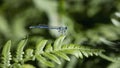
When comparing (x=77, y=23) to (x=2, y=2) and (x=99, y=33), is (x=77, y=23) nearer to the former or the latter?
(x=99, y=33)

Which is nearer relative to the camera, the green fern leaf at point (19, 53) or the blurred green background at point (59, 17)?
the green fern leaf at point (19, 53)

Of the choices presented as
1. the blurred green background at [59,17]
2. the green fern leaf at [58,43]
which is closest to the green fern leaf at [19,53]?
the green fern leaf at [58,43]

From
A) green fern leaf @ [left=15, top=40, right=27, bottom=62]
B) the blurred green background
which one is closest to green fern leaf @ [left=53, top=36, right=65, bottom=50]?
green fern leaf @ [left=15, top=40, right=27, bottom=62]

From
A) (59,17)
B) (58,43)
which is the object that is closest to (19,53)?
(58,43)

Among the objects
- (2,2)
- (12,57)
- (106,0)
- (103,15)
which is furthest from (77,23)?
(12,57)

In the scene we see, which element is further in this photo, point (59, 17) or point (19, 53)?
point (59, 17)

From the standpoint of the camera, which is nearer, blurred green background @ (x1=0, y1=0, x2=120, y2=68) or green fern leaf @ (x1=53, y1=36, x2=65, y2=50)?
green fern leaf @ (x1=53, y1=36, x2=65, y2=50)

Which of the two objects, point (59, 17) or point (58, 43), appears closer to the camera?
point (58, 43)

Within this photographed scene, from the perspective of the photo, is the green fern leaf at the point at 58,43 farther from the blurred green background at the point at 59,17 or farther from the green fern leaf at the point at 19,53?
the blurred green background at the point at 59,17

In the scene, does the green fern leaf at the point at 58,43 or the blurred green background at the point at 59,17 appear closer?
the green fern leaf at the point at 58,43

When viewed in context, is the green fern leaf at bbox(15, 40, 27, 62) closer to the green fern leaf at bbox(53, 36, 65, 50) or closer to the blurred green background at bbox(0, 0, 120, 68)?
the green fern leaf at bbox(53, 36, 65, 50)

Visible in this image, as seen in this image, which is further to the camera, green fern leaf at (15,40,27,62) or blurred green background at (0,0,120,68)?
blurred green background at (0,0,120,68)

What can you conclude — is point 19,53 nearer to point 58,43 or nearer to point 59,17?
point 58,43
